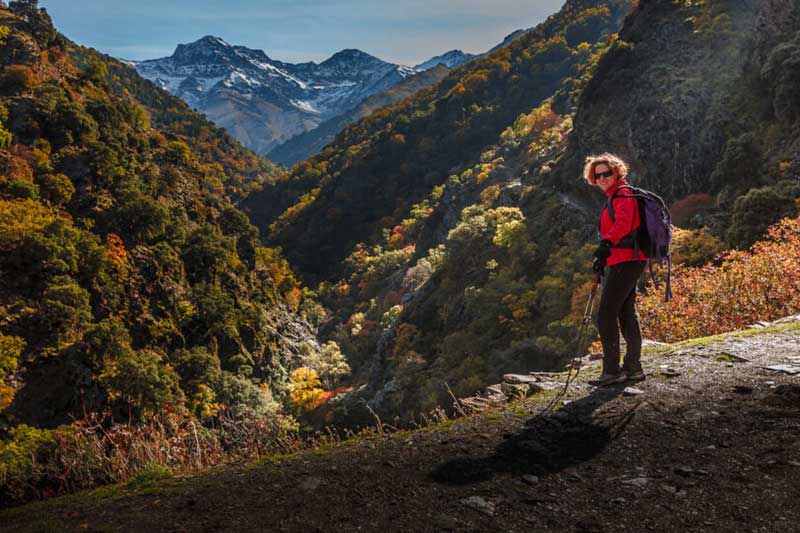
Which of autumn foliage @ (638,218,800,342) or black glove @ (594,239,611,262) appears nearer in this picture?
black glove @ (594,239,611,262)

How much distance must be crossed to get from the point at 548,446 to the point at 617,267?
6.66 ft

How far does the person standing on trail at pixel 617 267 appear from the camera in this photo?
4.79m

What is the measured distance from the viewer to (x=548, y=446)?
4.02 m

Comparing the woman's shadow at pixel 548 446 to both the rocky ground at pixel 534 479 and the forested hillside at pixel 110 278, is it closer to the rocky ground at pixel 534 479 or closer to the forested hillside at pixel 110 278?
the rocky ground at pixel 534 479

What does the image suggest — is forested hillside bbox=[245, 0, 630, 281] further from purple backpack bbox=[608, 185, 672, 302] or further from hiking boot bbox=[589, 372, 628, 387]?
purple backpack bbox=[608, 185, 672, 302]

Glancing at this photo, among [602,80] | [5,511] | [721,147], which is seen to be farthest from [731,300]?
[602,80]

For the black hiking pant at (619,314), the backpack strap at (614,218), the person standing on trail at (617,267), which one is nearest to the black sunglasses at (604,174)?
the person standing on trail at (617,267)

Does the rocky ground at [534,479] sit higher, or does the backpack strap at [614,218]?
the backpack strap at [614,218]

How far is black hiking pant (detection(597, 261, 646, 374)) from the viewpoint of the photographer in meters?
4.92

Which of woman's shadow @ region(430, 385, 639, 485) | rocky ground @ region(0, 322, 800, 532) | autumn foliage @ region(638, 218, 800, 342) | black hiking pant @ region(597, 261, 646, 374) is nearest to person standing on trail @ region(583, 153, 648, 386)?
black hiking pant @ region(597, 261, 646, 374)

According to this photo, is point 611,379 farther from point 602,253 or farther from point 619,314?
point 602,253

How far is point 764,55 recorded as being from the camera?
28078 mm

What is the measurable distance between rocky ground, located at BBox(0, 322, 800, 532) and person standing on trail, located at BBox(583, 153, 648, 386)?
435 mm

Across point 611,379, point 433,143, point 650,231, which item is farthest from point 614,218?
point 433,143
